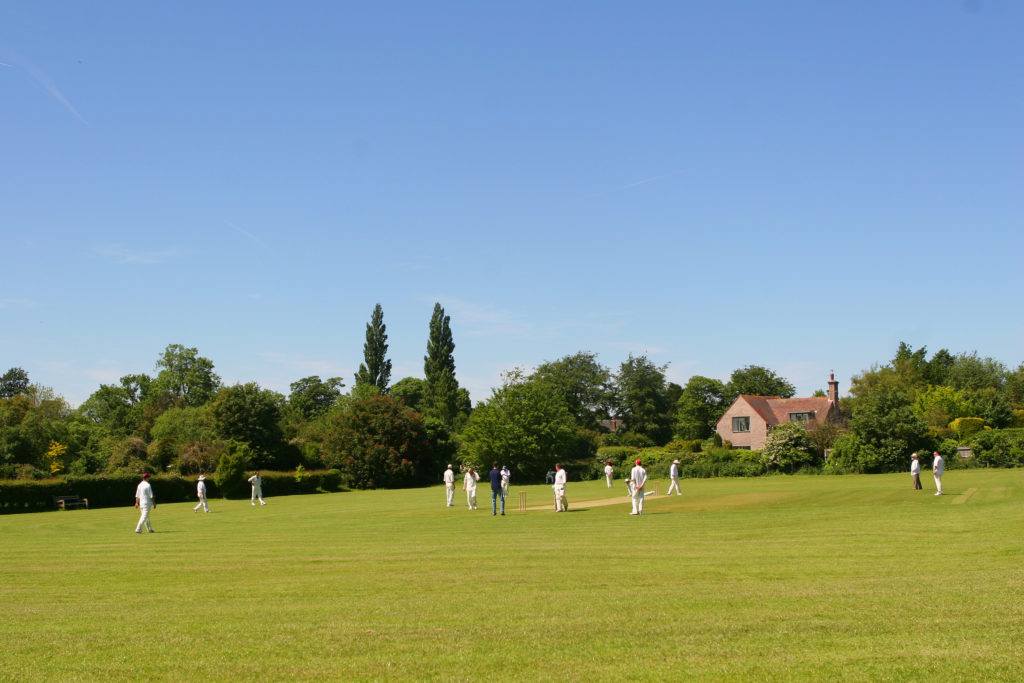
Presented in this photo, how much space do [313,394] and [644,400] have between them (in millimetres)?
55288

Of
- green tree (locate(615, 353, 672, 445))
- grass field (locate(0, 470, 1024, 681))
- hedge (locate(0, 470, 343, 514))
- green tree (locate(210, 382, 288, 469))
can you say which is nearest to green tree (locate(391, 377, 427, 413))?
green tree (locate(615, 353, 672, 445))

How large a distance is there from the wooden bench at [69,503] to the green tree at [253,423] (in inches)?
825

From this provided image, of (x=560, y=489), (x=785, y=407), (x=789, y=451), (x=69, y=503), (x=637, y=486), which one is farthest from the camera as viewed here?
(x=785, y=407)

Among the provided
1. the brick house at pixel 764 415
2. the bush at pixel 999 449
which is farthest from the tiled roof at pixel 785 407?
the bush at pixel 999 449

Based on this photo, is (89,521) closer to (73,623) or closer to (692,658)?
(73,623)

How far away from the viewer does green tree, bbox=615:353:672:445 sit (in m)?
113

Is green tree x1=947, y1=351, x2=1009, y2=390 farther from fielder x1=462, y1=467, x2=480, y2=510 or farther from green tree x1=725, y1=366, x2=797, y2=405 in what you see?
fielder x1=462, y1=467, x2=480, y2=510

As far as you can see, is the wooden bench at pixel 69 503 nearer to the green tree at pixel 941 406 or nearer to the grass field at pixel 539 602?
the grass field at pixel 539 602

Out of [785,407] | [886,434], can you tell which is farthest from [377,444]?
[785,407]

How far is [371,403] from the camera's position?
227ft

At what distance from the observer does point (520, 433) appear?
6831 centimetres

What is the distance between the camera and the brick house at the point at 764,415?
3275 inches

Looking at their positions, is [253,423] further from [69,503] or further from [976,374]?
[976,374]

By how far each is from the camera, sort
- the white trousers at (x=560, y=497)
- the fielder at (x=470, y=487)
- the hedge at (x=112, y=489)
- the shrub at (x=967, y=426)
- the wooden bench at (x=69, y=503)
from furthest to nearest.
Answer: the shrub at (x=967, y=426)
the wooden bench at (x=69, y=503)
the hedge at (x=112, y=489)
the fielder at (x=470, y=487)
the white trousers at (x=560, y=497)
